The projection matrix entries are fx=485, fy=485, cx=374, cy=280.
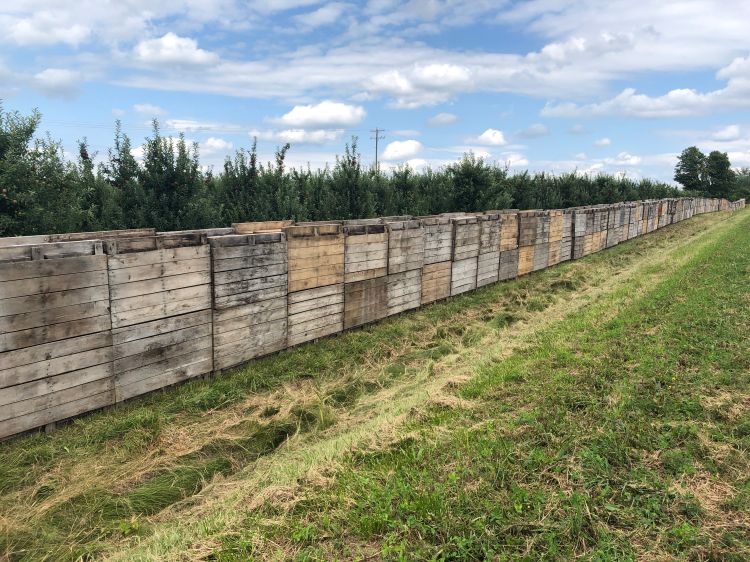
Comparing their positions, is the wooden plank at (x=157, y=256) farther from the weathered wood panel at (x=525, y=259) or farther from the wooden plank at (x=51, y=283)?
the weathered wood panel at (x=525, y=259)

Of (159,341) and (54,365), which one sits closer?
(54,365)

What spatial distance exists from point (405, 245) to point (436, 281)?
177 cm

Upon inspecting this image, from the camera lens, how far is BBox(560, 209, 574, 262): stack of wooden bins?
20031 millimetres

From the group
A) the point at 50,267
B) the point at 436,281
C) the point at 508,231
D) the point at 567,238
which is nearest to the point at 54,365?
the point at 50,267

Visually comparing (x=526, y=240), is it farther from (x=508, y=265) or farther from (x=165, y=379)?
(x=165, y=379)

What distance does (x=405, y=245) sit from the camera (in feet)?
37.4

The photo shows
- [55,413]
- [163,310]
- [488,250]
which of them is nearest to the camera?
[55,413]

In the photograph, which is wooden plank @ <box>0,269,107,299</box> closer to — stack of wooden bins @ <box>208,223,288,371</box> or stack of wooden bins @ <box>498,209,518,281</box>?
stack of wooden bins @ <box>208,223,288,371</box>

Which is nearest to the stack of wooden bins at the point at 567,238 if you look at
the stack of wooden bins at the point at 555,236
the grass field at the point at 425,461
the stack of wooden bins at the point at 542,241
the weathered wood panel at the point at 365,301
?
the stack of wooden bins at the point at 555,236

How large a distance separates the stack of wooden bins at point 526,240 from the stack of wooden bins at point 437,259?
4.57 m

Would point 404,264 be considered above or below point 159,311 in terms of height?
above

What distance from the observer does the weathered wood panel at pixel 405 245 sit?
36.0ft

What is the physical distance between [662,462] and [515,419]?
1.36 meters

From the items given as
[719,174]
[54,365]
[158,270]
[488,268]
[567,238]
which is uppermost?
[719,174]
